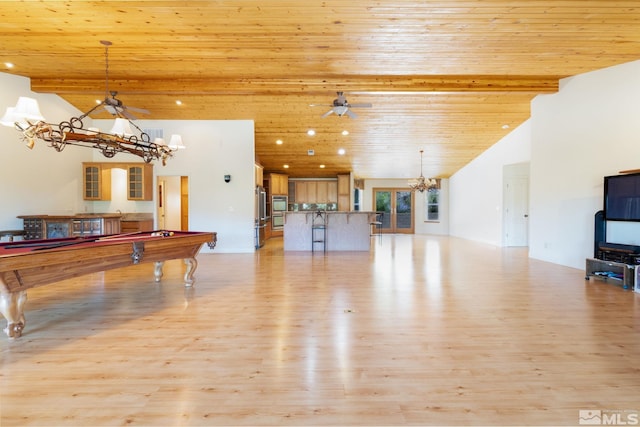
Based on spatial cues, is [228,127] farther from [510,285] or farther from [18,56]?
[510,285]

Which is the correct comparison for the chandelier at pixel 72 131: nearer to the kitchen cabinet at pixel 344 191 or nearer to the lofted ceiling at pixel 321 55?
the lofted ceiling at pixel 321 55

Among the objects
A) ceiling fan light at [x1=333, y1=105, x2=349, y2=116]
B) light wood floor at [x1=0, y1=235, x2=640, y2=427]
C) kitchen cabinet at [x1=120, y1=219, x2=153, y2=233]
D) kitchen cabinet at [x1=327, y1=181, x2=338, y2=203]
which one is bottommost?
light wood floor at [x1=0, y1=235, x2=640, y2=427]

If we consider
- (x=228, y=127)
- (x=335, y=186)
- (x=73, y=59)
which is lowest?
(x=335, y=186)

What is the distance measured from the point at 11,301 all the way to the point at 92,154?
6289 mm

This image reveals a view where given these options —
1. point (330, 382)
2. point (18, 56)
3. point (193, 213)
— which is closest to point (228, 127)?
point (193, 213)

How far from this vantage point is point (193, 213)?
7.75 meters

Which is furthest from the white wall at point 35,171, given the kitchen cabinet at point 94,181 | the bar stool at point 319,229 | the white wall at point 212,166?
the bar stool at point 319,229

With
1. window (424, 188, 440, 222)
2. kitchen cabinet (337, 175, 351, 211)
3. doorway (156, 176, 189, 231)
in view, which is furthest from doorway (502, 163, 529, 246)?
doorway (156, 176, 189, 231)

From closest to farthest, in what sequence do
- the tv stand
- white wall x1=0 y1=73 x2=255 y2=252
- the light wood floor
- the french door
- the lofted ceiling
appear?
the light wood floor, the lofted ceiling, the tv stand, white wall x1=0 y1=73 x2=255 y2=252, the french door

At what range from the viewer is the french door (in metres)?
13.5

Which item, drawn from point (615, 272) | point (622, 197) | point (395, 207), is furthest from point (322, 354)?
point (395, 207)

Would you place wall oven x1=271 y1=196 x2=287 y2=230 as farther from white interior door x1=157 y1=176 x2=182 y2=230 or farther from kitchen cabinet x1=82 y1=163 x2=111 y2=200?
kitchen cabinet x1=82 y1=163 x2=111 y2=200

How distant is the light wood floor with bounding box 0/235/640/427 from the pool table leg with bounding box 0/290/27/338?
0.32 ft

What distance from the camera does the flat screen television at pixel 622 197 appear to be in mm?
4643
